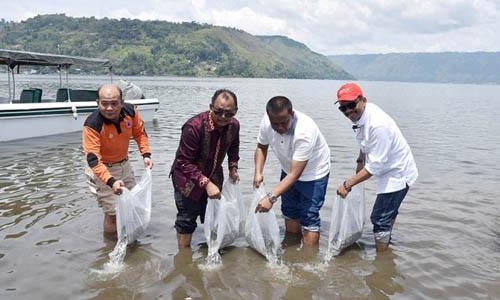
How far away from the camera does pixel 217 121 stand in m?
4.52

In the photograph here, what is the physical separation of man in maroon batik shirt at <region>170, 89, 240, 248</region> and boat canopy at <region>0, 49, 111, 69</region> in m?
10.2

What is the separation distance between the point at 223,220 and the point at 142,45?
15663 centimetres

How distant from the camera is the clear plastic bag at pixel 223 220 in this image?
4.96m

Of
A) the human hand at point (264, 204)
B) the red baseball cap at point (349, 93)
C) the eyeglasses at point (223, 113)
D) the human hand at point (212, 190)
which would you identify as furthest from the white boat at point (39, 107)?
the red baseball cap at point (349, 93)

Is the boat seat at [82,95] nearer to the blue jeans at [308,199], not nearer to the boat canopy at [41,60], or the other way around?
the boat canopy at [41,60]

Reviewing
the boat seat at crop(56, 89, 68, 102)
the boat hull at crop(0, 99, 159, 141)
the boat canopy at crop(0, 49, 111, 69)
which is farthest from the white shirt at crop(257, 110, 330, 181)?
the boat seat at crop(56, 89, 68, 102)

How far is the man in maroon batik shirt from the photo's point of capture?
444 cm

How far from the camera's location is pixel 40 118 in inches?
544

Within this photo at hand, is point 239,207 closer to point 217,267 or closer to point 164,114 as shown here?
point 217,267

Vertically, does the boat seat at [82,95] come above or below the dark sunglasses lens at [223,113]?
below

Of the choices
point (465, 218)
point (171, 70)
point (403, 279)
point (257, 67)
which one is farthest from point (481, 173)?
point (257, 67)

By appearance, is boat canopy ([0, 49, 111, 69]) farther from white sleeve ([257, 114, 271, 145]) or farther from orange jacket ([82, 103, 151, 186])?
white sleeve ([257, 114, 271, 145])

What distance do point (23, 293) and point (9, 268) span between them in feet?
2.17

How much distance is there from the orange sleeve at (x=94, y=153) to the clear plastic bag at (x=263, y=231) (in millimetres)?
1608
